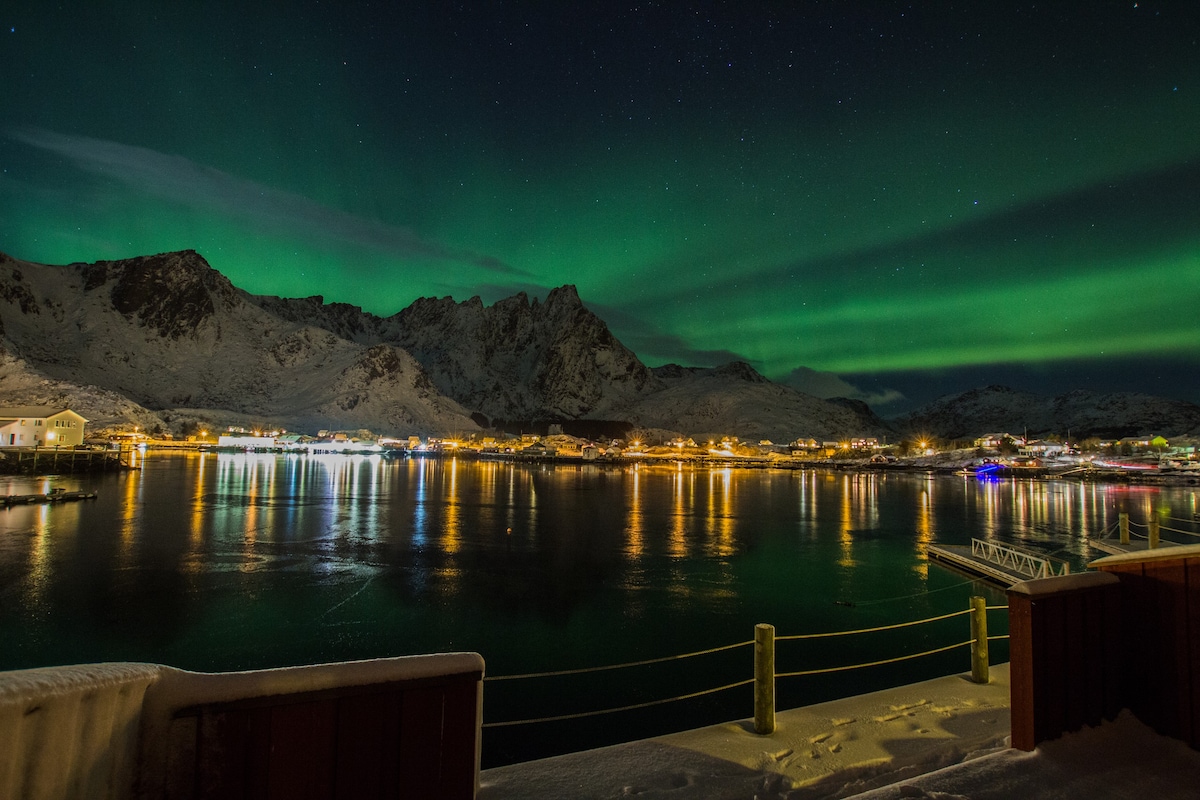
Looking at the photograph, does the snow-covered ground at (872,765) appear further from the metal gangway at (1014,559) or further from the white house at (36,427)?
the white house at (36,427)

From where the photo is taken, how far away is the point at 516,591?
20.5 meters

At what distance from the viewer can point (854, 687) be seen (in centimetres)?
1297

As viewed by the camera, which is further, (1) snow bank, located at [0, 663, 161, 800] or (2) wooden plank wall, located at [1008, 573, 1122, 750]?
(2) wooden plank wall, located at [1008, 573, 1122, 750]

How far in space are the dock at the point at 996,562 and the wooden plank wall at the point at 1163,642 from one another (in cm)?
1707

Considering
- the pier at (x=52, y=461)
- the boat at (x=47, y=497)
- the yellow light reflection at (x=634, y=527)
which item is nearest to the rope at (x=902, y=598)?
the yellow light reflection at (x=634, y=527)

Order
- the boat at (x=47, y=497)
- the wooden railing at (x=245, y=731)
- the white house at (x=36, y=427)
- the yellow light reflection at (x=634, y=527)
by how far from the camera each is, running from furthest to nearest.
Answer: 1. the white house at (x=36, y=427)
2. the boat at (x=47, y=497)
3. the yellow light reflection at (x=634, y=527)
4. the wooden railing at (x=245, y=731)

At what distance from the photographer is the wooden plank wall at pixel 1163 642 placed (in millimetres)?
5180

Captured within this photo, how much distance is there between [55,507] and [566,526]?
31.3 meters

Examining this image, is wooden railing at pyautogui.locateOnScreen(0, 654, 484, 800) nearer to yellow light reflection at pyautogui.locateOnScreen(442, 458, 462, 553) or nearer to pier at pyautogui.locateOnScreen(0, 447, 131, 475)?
yellow light reflection at pyautogui.locateOnScreen(442, 458, 462, 553)

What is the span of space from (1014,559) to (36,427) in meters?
104

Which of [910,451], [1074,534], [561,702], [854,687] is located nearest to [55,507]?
[561,702]

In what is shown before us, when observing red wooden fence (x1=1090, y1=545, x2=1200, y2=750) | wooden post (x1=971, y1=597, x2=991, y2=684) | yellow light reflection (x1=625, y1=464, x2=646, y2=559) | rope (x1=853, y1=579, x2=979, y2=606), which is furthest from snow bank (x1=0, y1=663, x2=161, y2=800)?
yellow light reflection (x1=625, y1=464, x2=646, y2=559)

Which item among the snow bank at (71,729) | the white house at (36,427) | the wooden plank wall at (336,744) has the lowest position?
the wooden plank wall at (336,744)

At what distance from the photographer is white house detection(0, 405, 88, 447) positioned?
80.1 m
